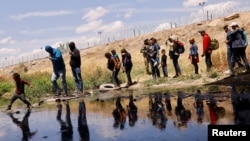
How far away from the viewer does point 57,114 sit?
1241 centimetres

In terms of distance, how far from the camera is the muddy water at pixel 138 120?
802 centimetres

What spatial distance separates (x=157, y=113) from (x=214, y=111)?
1.46 meters

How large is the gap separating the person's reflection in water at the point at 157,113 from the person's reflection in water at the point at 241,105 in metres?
1.43

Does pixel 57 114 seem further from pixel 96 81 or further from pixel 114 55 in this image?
pixel 96 81

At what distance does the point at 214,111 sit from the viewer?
367 inches

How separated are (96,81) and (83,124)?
12.9 meters

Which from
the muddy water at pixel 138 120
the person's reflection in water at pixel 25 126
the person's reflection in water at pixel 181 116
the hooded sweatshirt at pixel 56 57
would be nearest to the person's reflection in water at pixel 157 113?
the muddy water at pixel 138 120

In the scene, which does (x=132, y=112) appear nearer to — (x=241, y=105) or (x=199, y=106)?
(x=199, y=106)

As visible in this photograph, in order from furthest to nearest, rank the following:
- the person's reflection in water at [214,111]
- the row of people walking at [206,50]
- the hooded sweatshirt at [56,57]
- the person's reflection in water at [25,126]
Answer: the hooded sweatshirt at [56,57] → the row of people walking at [206,50] → the person's reflection in water at [25,126] → the person's reflection in water at [214,111]

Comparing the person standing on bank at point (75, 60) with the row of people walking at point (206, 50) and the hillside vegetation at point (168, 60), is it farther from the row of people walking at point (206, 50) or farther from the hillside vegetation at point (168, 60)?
the row of people walking at point (206, 50)

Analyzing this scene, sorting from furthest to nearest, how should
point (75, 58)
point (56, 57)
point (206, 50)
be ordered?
point (206, 50), point (75, 58), point (56, 57)

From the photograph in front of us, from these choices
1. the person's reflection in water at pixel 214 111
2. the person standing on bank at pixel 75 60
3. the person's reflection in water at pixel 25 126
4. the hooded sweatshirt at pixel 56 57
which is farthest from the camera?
the person standing on bank at pixel 75 60

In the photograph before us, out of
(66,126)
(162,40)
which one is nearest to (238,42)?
(66,126)

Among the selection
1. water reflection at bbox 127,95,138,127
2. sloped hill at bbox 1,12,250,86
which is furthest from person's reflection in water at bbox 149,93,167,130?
sloped hill at bbox 1,12,250,86
